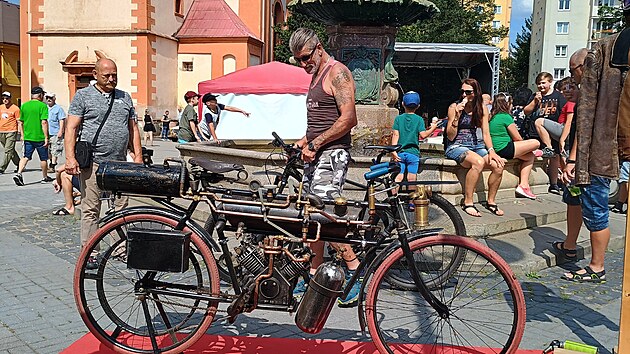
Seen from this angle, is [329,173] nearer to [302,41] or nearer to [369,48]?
[302,41]

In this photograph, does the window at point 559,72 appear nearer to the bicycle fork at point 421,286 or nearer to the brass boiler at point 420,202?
the brass boiler at point 420,202

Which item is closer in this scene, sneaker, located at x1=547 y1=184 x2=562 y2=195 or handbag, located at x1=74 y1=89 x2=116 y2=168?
handbag, located at x1=74 y1=89 x2=116 y2=168

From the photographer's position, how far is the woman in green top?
28.2ft

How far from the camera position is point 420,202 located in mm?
4059

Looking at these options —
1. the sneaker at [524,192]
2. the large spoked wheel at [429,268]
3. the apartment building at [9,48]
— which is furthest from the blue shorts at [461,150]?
the apartment building at [9,48]

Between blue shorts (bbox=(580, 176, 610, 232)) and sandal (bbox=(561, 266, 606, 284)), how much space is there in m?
0.73

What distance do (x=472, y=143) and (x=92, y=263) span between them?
5.26 meters

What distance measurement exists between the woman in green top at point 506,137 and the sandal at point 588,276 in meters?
2.79

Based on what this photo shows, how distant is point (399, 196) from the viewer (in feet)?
12.7

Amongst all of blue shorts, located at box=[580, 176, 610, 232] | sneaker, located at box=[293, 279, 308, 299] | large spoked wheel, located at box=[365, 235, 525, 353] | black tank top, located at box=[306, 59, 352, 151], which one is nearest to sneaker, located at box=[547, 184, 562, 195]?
blue shorts, located at box=[580, 176, 610, 232]

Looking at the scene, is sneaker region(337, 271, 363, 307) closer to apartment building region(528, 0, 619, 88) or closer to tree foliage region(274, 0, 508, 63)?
tree foliage region(274, 0, 508, 63)

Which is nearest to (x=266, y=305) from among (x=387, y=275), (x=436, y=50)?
(x=387, y=275)

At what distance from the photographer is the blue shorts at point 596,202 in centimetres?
516

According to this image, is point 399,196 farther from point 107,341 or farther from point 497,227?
point 497,227
